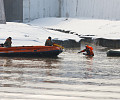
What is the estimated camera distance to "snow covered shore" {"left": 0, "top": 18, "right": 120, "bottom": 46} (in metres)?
29.9

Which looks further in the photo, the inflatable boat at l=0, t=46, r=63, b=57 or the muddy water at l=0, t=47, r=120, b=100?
the inflatable boat at l=0, t=46, r=63, b=57

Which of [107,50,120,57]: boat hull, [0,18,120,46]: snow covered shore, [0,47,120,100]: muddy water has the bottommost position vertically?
[0,47,120,100]: muddy water

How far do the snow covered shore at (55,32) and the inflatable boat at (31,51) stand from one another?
4.83 metres

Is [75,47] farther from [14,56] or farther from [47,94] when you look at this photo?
[47,94]

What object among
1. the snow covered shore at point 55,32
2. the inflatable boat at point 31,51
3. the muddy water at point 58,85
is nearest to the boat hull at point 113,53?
the inflatable boat at point 31,51

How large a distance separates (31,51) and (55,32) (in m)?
14.8

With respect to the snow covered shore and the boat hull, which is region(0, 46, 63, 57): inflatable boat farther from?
the snow covered shore

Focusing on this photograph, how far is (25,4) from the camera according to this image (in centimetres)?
5522

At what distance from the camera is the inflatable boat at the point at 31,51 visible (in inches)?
877

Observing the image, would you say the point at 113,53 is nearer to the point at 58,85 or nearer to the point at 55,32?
the point at 55,32

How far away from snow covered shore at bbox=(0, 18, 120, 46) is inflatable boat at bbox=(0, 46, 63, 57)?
4833mm

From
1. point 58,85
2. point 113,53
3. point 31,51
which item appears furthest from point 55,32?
point 58,85

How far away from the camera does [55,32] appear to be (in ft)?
121

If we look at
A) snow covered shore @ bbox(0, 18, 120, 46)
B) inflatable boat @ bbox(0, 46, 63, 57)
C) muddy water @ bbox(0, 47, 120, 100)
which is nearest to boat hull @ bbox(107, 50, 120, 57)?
inflatable boat @ bbox(0, 46, 63, 57)
